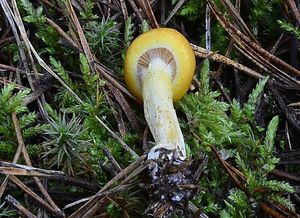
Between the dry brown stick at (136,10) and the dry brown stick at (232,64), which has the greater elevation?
the dry brown stick at (136,10)

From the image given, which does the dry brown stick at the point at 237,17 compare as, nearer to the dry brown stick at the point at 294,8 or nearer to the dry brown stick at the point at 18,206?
the dry brown stick at the point at 294,8

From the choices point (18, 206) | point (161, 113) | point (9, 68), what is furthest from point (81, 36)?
point (18, 206)

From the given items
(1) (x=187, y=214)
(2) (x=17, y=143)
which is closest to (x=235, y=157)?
(1) (x=187, y=214)

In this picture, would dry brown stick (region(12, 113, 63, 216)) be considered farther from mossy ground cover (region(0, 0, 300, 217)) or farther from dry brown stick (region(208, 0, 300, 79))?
dry brown stick (region(208, 0, 300, 79))

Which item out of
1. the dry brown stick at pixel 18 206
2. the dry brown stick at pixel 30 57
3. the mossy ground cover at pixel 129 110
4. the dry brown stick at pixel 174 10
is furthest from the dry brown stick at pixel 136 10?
the dry brown stick at pixel 18 206

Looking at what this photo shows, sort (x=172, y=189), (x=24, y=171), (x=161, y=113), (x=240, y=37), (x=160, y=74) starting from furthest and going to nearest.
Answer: (x=240, y=37) → (x=160, y=74) → (x=161, y=113) → (x=24, y=171) → (x=172, y=189)

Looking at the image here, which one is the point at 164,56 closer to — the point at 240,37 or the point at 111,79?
the point at 111,79

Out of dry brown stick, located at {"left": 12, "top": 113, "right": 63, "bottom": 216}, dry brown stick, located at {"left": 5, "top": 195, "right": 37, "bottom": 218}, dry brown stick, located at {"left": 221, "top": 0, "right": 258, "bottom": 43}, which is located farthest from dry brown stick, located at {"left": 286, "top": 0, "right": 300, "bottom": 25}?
dry brown stick, located at {"left": 5, "top": 195, "right": 37, "bottom": 218}
